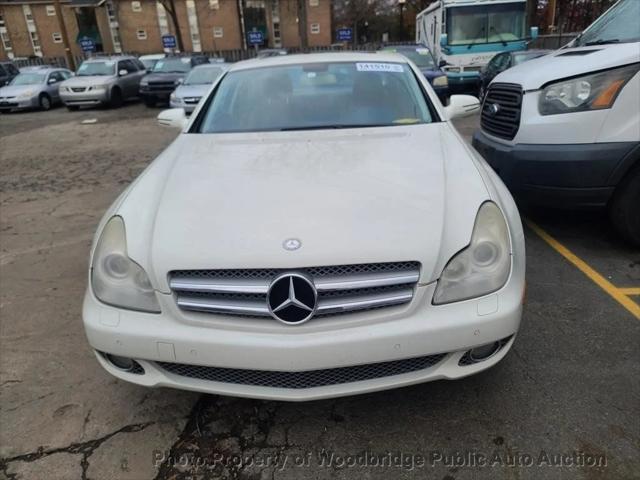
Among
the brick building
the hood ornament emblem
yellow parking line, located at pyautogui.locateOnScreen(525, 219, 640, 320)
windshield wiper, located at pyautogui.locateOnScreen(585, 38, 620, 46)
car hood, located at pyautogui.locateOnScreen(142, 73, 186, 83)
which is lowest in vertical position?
yellow parking line, located at pyautogui.locateOnScreen(525, 219, 640, 320)

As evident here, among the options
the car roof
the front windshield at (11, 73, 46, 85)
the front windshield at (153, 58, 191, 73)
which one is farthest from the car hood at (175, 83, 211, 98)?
the car roof

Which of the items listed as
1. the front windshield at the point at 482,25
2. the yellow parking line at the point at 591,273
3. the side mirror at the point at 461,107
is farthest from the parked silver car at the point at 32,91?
the yellow parking line at the point at 591,273

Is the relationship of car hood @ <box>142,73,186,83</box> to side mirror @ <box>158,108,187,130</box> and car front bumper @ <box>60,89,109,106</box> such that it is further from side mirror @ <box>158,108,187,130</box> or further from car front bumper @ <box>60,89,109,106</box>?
side mirror @ <box>158,108,187,130</box>

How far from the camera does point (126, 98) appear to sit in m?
18.2

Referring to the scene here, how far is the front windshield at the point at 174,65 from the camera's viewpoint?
17.5 metres

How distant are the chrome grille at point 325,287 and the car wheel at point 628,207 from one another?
256 centimetres

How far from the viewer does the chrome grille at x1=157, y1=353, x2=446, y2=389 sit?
1994mm

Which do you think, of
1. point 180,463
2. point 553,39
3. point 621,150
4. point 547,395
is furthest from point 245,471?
point 553,39

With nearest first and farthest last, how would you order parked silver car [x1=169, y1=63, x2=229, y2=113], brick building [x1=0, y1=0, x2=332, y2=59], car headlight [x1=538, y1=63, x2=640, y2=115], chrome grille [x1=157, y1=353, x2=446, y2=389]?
chrome grille [x1=157, y1=353, x2=446, y2=389]
car headlight [x1=538, y1=63, x2=640, y2=115]
parked silver car [x1=169, y1=63, x2=229, y2=113]
brick building [x1=0, y1=0, x2=332, y2=59]

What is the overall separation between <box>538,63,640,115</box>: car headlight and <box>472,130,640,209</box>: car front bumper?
28 centimetres

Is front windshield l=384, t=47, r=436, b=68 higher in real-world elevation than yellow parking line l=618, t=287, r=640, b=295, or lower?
higher

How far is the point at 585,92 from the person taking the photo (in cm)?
357

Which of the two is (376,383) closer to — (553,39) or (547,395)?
(547,395)

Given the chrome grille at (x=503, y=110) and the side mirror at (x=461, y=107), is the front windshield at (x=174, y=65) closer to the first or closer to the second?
the chrome grille at (x=503, y=110)
